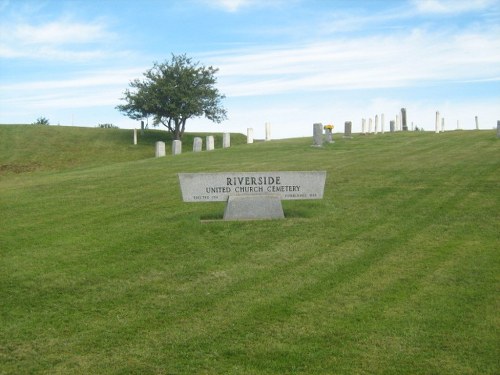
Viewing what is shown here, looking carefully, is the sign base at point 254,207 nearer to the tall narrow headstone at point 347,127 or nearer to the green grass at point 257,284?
the green grass at point 257,284

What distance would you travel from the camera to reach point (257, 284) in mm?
8047

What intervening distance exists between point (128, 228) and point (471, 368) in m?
7.30

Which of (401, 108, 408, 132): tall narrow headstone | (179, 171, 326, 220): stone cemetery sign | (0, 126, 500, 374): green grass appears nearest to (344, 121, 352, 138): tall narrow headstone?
(401, 108, 408, 132): tall narrow headstone

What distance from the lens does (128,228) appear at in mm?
11383

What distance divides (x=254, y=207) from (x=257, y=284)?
13.1ft

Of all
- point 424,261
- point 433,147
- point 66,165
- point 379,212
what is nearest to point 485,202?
point 379,212

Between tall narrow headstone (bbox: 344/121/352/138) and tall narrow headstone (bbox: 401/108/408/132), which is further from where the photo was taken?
tall narrow headstone (bbox: 401/108/408/132)

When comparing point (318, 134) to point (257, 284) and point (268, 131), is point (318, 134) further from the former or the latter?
point (257, 284)

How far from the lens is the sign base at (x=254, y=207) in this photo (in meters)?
11.9

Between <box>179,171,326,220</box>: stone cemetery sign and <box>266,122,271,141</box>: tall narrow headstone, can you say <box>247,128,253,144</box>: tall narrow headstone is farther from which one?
<box>179,171,326,220</box>: stone cemetery sign

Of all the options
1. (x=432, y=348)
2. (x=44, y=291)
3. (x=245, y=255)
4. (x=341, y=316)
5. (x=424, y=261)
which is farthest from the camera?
(x=245, y=255)

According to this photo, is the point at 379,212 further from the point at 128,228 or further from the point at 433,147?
the point at 433,147

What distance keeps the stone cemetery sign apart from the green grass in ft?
1.45

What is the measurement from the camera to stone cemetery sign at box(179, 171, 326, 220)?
39.0ft
